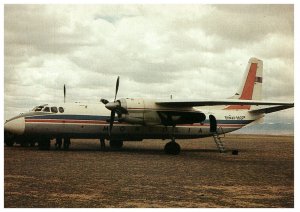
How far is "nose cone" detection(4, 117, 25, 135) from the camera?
22.8m

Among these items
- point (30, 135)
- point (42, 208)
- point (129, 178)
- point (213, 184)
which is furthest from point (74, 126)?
point (42, 208)

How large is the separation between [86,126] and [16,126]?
456cm

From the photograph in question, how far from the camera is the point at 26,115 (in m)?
23.5

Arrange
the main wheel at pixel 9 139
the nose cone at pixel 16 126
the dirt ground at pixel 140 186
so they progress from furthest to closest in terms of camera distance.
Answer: the main wheel at pixel 9 139 → the nose cone at pixel 16 126 → the dirt ground at pixel 140 186

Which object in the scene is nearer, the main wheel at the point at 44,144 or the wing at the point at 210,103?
the wing at the point at 210,103

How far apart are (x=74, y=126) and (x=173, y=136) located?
7.05 meters

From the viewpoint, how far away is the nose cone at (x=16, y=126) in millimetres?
22781

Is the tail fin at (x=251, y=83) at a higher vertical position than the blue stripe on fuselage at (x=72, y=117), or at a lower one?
higher

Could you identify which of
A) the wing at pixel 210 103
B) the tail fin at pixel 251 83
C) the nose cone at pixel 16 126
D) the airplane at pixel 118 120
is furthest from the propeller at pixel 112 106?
the tail fin at pixel 251 83

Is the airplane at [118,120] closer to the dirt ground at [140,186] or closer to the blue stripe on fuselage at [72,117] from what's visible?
the blue stripe on fuselage at [72,117]

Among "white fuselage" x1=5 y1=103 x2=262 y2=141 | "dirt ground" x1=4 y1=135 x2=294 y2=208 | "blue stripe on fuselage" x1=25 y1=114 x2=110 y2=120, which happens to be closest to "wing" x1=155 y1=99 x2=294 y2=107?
"white fuselage" x1=5 y1=103 x2=262 y2=141

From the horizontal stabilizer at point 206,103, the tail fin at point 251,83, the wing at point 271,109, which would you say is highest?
the tail fin at point 251,83

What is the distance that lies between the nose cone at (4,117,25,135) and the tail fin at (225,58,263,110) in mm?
17677

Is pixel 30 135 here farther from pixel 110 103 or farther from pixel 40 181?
pixel 40 181
